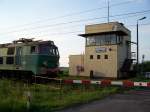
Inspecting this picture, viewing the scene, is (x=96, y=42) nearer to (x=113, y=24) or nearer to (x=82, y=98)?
(x=113, y=24)

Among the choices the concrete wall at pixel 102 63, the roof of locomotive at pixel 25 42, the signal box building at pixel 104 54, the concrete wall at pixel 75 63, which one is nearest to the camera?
the roof of locomotive at pixel 25 42

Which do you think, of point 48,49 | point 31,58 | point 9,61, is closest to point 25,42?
point 31,58

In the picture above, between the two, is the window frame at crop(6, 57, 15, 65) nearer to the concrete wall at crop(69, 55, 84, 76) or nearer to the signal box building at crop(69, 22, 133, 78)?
the signal box building at crop(69, 22, 133, 78)

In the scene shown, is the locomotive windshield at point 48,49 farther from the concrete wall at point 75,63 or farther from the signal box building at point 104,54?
the concrete wall at point 75,63

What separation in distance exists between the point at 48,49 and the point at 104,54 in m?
24.1

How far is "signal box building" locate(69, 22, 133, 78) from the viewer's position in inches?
1886

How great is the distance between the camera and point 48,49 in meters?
25.6

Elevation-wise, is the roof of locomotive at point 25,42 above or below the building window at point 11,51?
above

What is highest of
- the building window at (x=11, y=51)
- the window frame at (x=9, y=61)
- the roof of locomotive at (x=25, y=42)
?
the roof of locomotive at (x=25, y=42)

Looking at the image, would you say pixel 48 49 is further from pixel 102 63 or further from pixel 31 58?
pixel 102 63

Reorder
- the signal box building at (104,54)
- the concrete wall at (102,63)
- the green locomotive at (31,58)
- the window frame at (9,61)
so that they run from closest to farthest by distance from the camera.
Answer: the green locomotive at (31,58)
the window frame at (9,61)
the concrete wall at (102,63)
the signal box building at (104,54)

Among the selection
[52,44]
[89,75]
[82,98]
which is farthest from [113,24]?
[82,98]

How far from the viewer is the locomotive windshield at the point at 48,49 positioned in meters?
25.1

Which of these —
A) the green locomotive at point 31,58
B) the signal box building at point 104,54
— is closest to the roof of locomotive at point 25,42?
the green locomotive at point 31,58
